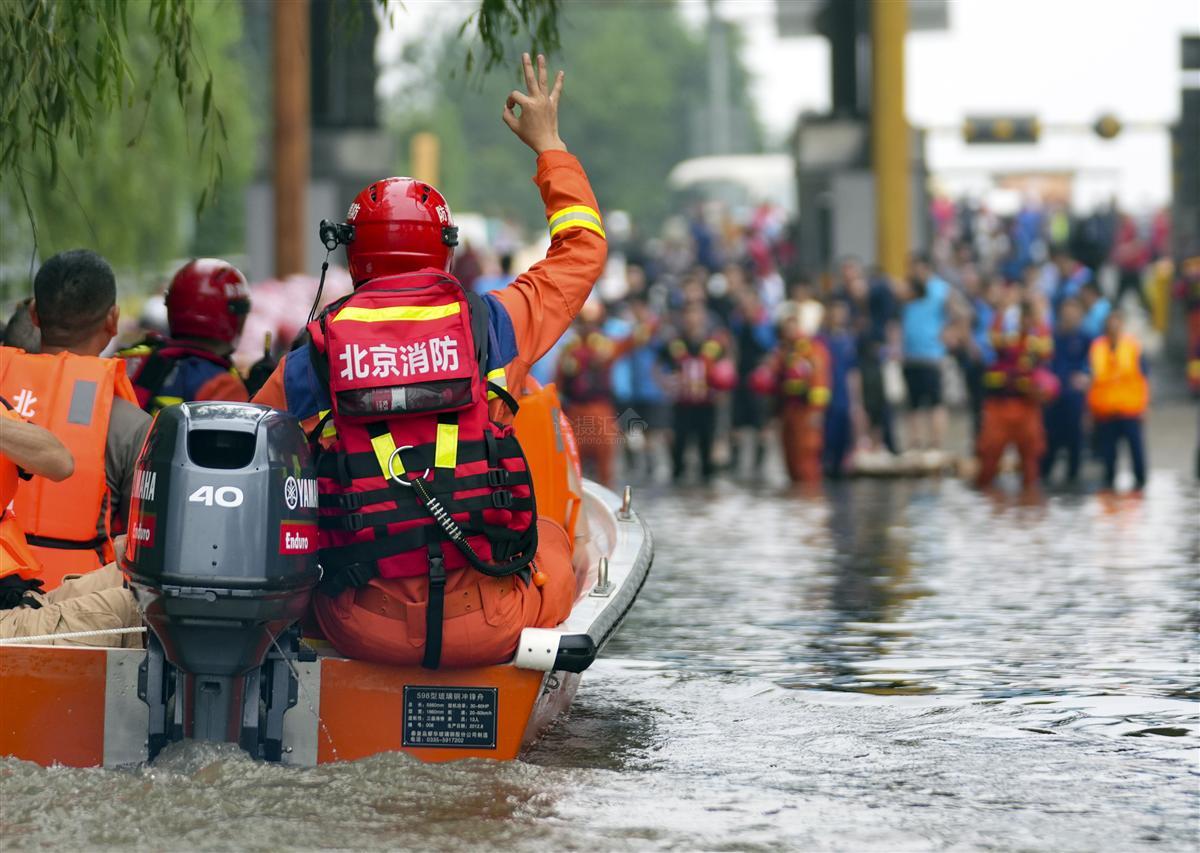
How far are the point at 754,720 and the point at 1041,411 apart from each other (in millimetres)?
13177

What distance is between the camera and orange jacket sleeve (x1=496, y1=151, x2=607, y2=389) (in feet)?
22.0

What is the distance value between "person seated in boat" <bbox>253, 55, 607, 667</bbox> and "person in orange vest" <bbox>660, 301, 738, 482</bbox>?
608 inches

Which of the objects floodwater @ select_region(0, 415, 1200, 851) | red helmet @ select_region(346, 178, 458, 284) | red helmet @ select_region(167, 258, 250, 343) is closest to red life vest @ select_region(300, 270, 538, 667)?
red helmet @ select_region(346, 178, 458, 284)

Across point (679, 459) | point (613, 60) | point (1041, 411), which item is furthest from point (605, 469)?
point (613, 60)

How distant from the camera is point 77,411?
6.95 metres

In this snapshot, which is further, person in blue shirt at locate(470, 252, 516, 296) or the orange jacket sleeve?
person in blue shirt at locate(470, 252, 516, 296)

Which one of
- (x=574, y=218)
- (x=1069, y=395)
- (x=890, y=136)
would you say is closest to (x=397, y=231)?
(x=574, y=218)

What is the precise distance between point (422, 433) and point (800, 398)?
48.3 feet

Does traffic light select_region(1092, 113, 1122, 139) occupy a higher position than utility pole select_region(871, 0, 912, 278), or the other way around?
traffic light select_region(1092, 113, 1122, 139)

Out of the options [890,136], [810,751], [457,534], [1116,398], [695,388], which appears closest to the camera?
[457,534]

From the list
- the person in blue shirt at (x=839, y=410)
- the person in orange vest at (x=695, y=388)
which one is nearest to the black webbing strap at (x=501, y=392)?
the person in blue shirt at (x=839, y=410)

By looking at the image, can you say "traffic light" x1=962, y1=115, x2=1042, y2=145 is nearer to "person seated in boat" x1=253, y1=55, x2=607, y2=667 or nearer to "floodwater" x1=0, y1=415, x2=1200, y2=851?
"floodwater" x1=0, y1=415, x2=1200, y2=851

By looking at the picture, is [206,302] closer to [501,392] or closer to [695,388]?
[501,392]

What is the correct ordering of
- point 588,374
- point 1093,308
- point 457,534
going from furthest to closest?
point 1093,308 → point 588,374 → point 457,534
